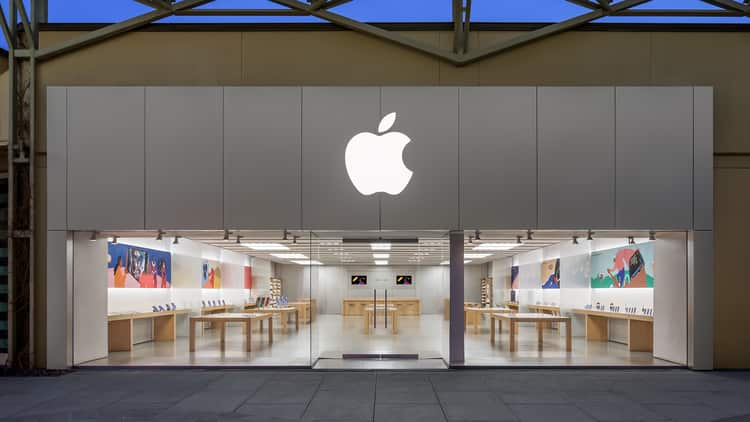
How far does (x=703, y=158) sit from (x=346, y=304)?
698cm

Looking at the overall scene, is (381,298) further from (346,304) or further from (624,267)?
(624,267)

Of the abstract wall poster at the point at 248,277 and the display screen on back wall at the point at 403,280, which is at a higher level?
the display screen on back wall at the point at 403,280

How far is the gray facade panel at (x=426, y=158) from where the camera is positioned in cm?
→ 1102

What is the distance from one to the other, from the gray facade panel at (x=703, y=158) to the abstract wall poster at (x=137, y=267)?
11623 mm

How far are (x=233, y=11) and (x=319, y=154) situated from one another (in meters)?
3.13

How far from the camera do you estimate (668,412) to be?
785cm

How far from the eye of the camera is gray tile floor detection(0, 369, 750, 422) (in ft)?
25.2

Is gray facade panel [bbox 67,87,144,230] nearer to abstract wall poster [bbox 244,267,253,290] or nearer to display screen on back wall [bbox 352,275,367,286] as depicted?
display screen on back wall [bbox 352,275,367,286]

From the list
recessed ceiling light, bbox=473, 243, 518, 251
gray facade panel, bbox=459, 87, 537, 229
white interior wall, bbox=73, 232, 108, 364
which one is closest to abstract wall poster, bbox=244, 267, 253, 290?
white interior wall, bbox=73, 232, 108, 364

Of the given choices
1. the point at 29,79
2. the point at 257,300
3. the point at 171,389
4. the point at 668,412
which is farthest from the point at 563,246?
the point at 29,79

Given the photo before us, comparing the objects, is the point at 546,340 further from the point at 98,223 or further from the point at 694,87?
the point at 98,223

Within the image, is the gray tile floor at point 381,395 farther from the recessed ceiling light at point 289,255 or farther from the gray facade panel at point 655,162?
the gray facade panel at point 655,162

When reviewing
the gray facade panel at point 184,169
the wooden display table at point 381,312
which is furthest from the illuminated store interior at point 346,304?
the gray facade panel at point 184,169

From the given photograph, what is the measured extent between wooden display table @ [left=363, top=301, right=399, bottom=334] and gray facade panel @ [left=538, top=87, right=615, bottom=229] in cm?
345
